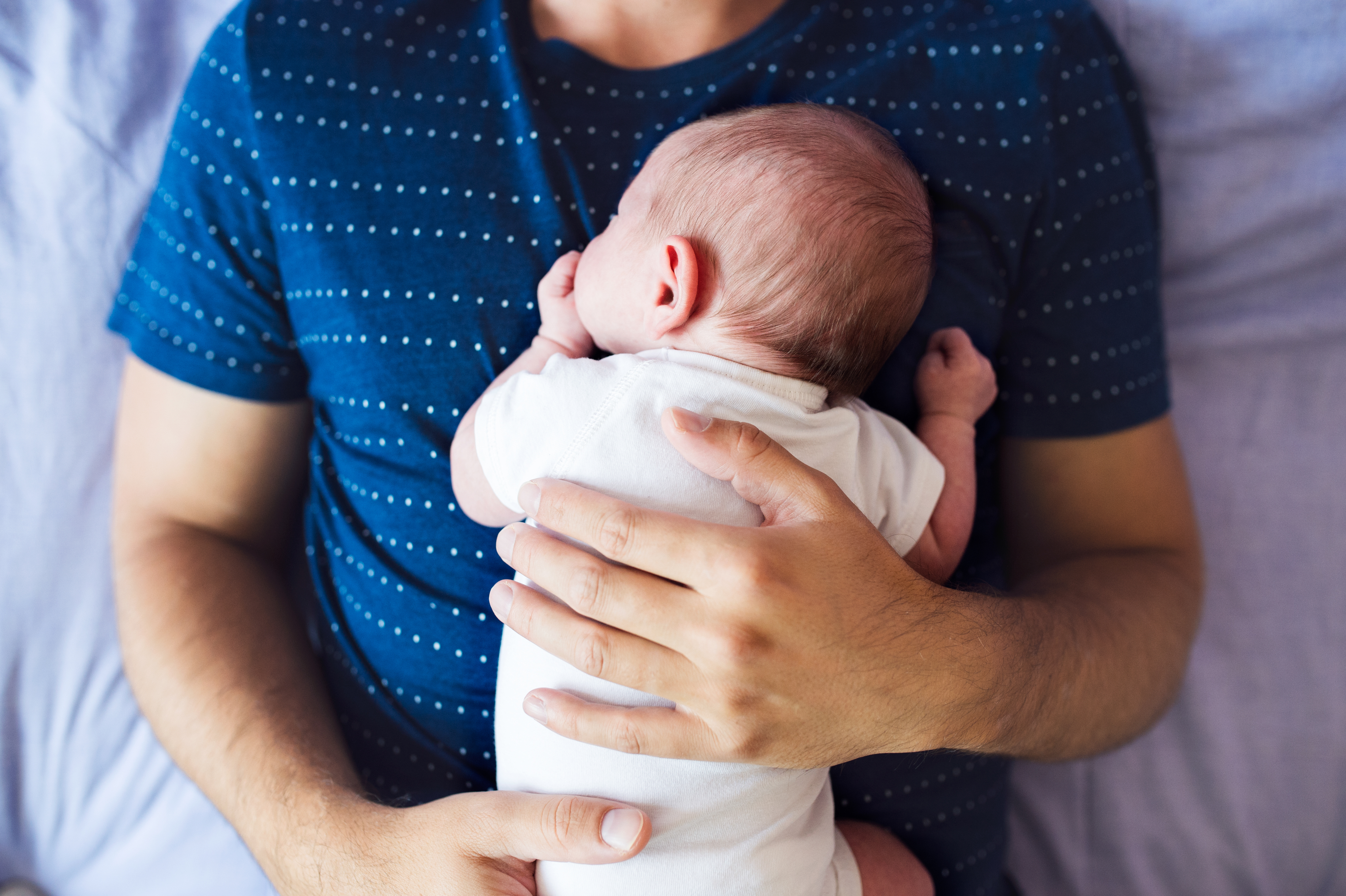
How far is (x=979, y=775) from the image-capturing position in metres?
0.99

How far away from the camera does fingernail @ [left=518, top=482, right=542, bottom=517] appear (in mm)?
701

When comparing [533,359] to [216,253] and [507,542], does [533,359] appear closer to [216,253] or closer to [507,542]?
[507,542]

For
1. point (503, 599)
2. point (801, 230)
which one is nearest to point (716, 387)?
point (801, 230)

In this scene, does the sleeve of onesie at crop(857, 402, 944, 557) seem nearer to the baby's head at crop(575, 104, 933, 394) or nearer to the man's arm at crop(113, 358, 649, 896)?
the baby's head at crop(575, 104, 933, 394)

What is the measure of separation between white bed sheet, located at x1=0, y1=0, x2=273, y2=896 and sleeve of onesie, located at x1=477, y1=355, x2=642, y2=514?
71cm

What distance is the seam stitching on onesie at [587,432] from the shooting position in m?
0.72

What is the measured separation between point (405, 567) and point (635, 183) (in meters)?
0.50

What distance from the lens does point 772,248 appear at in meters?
0.72

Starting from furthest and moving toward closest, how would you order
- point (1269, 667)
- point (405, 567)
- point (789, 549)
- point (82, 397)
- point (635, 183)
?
point (1269, 667) → point (82, 397) → point (405, 567) → point (635, 183) → point (789, 549)

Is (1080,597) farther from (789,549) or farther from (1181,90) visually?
(1181,90)

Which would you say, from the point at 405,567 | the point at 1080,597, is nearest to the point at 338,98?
the point at 405,567

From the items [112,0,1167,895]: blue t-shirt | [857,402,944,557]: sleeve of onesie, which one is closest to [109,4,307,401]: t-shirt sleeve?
[112,0,1167,895]: blue t-shirt

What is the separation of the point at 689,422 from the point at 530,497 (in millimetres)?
155

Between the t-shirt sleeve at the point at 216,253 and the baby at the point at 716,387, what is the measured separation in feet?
1.09
